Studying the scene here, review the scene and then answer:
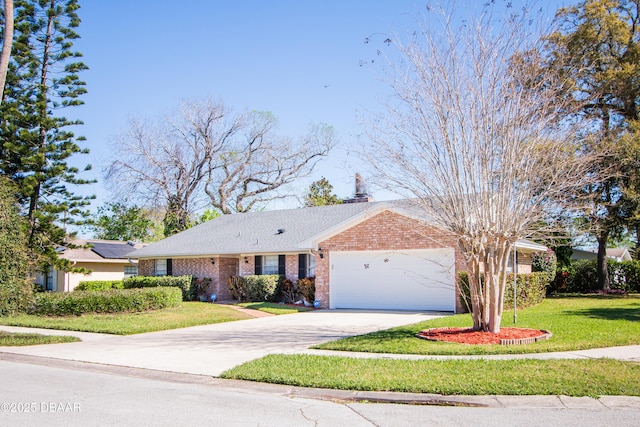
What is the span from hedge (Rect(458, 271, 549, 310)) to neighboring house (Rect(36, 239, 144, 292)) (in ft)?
66.0

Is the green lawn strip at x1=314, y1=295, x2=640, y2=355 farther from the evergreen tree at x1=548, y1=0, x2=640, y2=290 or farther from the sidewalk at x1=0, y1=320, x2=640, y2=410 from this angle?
the evergreen tree at x1=548, y1=0, x2=640, y2=290

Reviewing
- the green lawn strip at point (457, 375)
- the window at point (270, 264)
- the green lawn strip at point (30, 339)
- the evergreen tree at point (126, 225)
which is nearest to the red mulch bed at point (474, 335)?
the green lawn strip at point (457, 375)

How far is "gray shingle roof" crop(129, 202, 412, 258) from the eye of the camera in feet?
81.4

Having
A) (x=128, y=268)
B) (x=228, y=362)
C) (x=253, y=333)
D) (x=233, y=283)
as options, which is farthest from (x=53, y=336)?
(x=128, y=268)

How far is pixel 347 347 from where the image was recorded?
11547 mm

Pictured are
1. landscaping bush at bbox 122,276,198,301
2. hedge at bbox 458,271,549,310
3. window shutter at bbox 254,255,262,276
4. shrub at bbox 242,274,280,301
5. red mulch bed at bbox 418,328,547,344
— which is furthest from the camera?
landscaping bush at bbox 122,276,198,301

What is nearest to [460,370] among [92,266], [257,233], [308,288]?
[308,288]

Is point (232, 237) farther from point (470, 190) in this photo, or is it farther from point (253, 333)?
point (470, 190)

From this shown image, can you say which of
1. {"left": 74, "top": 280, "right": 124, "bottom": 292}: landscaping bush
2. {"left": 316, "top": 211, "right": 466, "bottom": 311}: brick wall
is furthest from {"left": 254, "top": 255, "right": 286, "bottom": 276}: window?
{"left": 74, "top": 280, "right": 124, "bottom": 292}: landscaping bush

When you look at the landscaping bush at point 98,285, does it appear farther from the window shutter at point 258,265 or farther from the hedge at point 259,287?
the hedge at point 259,287

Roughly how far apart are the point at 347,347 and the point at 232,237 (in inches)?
657

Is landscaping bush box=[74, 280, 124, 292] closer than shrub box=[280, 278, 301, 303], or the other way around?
shrub box=[280, 278, 301, 303]

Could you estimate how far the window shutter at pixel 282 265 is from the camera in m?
24.4

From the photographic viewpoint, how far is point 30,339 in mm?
14281
